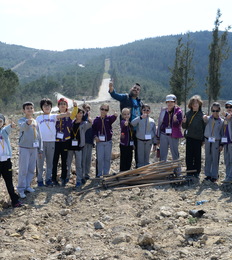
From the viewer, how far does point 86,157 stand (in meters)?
7.23

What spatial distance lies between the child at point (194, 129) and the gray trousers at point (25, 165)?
3.24 m

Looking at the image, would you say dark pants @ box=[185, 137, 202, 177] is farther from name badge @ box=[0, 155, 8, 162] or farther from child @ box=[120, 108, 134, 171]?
name badge @ box=[0, 155, 8, 162]

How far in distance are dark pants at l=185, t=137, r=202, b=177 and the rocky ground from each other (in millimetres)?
512

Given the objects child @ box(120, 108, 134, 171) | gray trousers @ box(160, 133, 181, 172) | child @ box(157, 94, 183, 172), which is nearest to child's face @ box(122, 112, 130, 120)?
child @ box(120, 108, 134, 171)

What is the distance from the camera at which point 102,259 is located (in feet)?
12.7

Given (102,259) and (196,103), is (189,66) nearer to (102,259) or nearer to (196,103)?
(196,103)

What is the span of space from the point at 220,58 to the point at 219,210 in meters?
15.5

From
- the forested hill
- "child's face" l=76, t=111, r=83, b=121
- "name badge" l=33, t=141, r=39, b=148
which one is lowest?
"name badge" l=33, t=141, r=39, b=148

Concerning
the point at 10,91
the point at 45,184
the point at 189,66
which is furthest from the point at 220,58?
the point at 10,91

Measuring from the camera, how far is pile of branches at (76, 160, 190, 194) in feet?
21.4

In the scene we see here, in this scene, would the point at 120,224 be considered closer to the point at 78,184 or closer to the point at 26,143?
the point at 78,184

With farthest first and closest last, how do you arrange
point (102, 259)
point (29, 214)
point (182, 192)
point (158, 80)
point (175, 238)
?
point (158, 80), point (182, 192), point (29, 214), point (175, 238), point (102, 259)

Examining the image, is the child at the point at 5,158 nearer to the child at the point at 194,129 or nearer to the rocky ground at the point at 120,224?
the rocky ground at the point at 120,224

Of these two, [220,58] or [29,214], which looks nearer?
[29,214]
